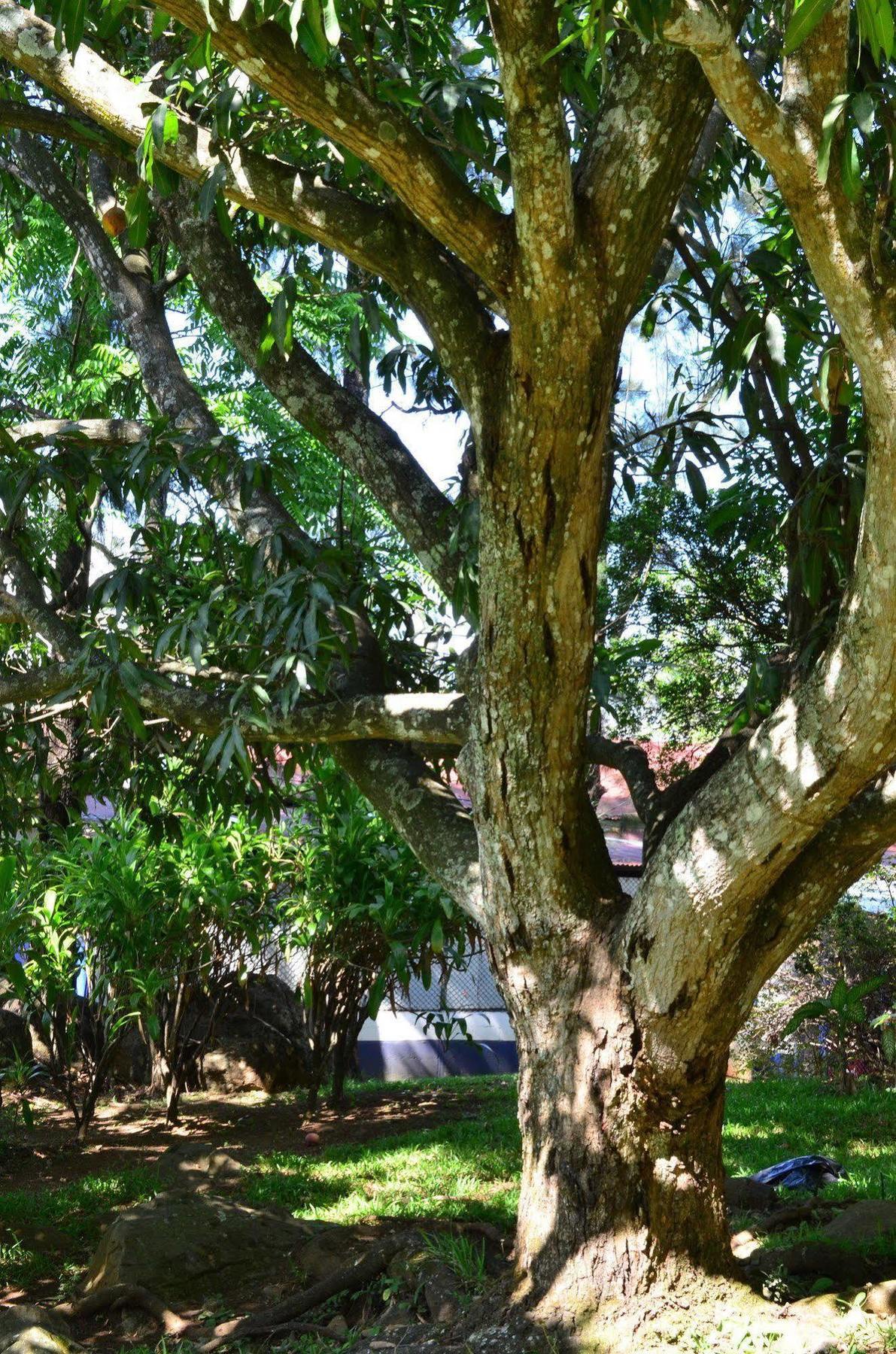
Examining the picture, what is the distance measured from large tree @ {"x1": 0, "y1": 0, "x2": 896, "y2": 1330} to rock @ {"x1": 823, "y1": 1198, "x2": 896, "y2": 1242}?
0.86 m

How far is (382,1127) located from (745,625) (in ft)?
11.8

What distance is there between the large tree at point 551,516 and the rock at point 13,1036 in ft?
17.4

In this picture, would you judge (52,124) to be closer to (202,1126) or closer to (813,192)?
(813,192)

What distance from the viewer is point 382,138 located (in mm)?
3020

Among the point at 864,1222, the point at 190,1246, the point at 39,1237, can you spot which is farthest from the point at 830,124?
the point at 39,1237

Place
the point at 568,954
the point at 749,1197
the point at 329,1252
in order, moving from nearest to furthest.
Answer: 1. the point at 568,954
2. the point at 329,1252
3. the point at 749,1197

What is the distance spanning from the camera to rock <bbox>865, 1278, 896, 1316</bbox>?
3504 mm

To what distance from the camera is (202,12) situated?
2869 mm

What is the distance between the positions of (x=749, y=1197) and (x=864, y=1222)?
946mm

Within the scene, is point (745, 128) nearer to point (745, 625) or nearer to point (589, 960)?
point (589, 960)

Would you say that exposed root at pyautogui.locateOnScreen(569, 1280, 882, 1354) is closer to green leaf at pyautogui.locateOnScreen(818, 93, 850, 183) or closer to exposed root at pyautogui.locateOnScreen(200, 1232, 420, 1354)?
exposed root at pyautogui.locateOnScreen(200, 1232, 420, 1354)

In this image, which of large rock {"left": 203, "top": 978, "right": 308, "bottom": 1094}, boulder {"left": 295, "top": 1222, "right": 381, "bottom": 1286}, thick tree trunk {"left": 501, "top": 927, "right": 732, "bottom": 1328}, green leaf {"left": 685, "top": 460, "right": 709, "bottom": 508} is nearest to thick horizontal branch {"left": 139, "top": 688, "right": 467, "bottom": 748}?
thick tree trunk {"left": 501, "top": 927, "right": 732, "bottom": 1328}

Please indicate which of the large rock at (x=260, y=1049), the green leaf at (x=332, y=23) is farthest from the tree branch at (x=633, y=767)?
the large rock at (x=260, y=1049)

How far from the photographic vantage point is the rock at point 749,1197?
16.5 ft
